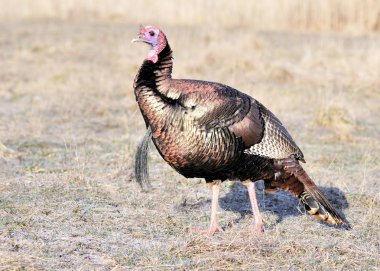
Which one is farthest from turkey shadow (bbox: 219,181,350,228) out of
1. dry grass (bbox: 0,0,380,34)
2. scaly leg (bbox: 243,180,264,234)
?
dry grass (bbox: 0,0,380,34)

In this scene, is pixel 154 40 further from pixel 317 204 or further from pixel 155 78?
pixel 317 204

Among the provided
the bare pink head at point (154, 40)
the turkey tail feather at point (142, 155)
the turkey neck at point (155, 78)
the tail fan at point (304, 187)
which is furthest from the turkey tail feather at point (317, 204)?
the bare pink head at point (154, 40)

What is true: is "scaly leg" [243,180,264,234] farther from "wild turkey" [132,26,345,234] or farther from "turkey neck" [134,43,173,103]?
"turkey neck" [134,43,173,103]

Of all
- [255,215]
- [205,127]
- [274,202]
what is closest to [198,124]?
[205,127]

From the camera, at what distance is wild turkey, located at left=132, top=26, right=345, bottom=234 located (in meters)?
4.73

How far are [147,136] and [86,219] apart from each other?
886 millimetres

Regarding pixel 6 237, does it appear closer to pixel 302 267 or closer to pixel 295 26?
pixel 302 267

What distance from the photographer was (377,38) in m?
16.1

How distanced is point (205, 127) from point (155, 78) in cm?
45

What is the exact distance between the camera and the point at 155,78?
4.83 meters

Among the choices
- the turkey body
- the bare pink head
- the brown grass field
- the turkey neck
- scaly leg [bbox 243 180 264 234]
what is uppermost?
the bare pink head

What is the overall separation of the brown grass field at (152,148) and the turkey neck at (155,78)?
38.5 inches

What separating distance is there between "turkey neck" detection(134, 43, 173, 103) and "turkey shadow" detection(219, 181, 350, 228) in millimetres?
1471

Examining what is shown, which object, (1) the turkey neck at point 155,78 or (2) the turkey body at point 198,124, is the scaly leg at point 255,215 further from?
(1) the turkey neck at point 155,78
